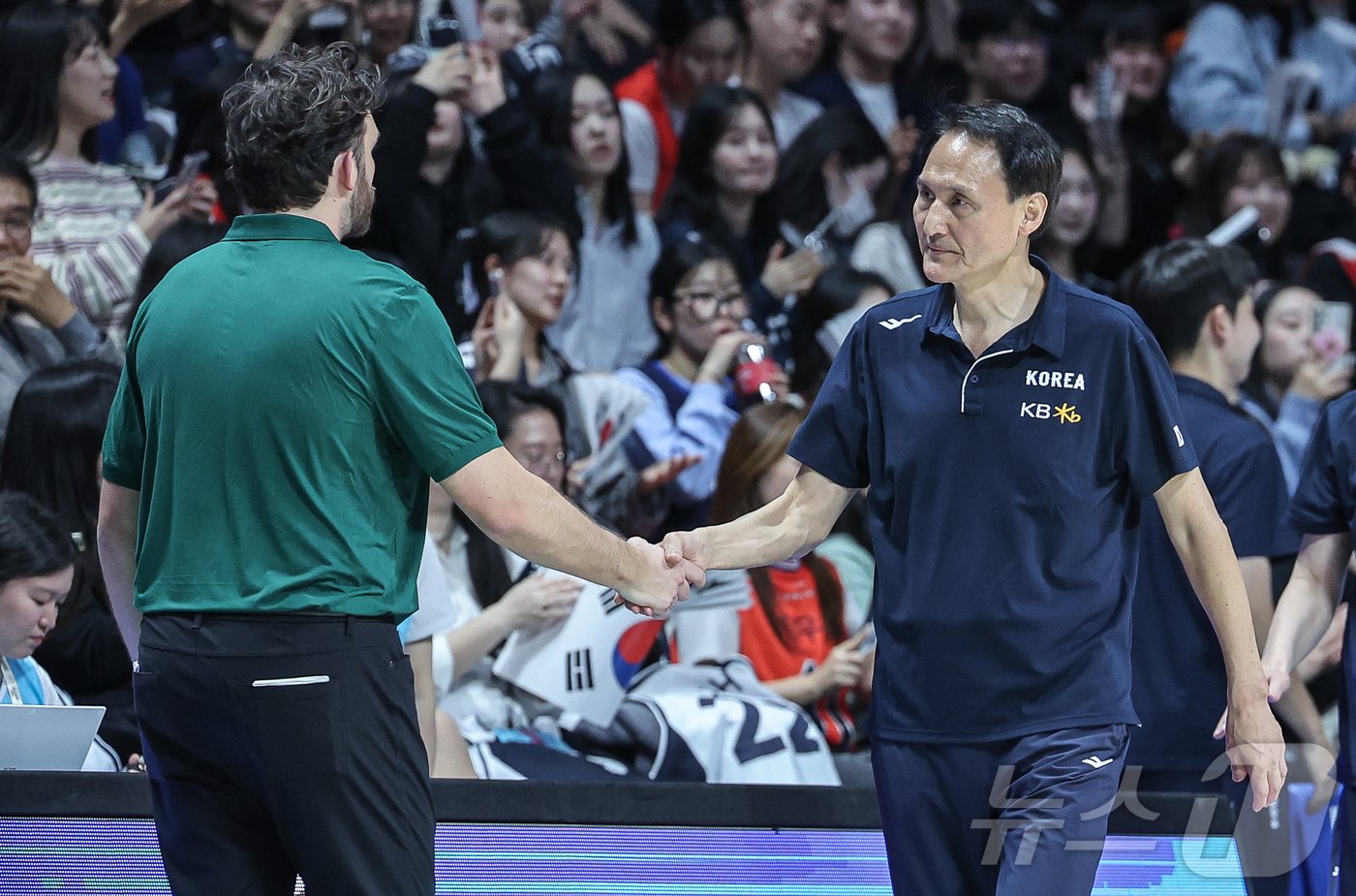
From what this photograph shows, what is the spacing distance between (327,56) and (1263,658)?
2.25m

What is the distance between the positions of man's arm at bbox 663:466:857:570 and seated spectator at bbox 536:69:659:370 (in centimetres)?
333

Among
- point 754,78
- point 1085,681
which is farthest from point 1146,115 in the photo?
point 1085,681

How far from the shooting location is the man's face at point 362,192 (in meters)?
2.82

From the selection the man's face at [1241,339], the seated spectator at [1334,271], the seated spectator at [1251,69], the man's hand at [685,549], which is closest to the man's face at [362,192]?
the man's hand at [685,549]

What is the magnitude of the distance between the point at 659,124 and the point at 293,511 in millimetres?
5021

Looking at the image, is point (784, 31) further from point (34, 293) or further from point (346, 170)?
point (346, 170)

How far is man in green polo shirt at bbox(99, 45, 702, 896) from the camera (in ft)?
8.64

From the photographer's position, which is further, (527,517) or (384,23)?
(384,23)

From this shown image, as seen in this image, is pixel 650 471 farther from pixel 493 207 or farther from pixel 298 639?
pixel 298 639

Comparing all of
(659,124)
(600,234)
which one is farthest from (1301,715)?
(659,124)

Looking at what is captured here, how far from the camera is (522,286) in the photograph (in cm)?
611

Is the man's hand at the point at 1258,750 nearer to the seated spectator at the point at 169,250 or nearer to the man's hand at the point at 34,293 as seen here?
the seated spectator at the point at 169,250

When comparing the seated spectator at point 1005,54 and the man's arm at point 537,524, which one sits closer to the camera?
the man's arm at point 537,524

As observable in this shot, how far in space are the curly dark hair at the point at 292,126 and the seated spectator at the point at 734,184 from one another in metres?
4.21
